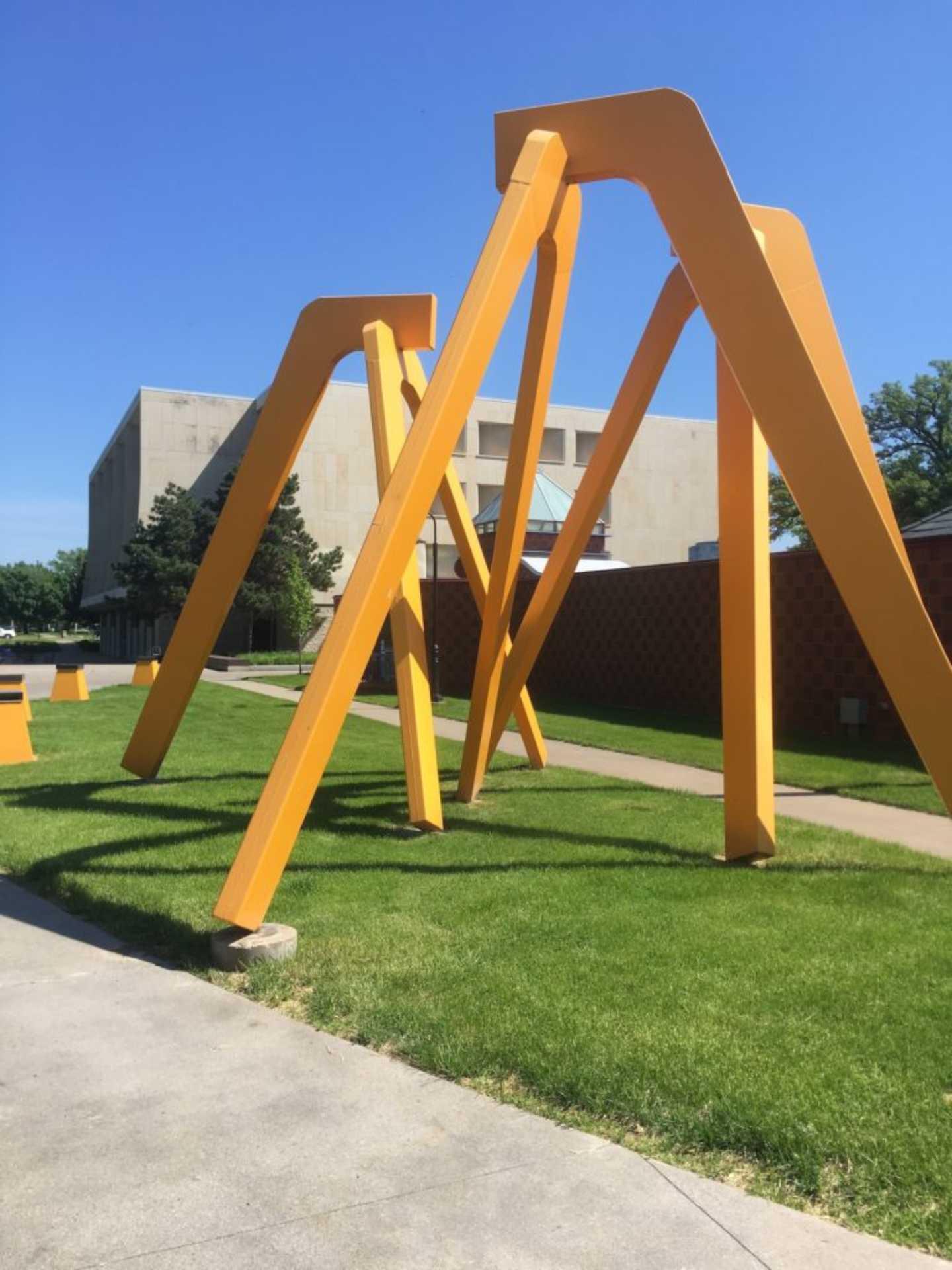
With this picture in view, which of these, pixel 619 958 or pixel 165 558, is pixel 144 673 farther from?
pixel 619 958

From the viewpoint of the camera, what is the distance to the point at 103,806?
948 centimetres

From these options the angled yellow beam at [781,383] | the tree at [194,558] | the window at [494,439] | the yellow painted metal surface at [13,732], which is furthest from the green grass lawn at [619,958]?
the window at [494,439]

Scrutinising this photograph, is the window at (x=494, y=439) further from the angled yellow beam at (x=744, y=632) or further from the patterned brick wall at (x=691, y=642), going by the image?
the angled yellow beam at (x=744, y=632)

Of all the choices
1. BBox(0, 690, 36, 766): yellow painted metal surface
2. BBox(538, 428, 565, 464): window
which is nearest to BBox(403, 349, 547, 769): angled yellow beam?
BBox(0, 690, 36, 766): yellow painted metal surface

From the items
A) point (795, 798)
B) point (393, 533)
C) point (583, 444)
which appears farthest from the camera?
point (583, 444)

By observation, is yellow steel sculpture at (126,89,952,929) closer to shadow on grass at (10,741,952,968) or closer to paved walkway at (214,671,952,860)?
shadow on grass at (10,741,952,968)

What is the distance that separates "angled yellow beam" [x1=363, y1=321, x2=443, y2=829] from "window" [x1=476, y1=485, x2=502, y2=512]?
4543 centimetres

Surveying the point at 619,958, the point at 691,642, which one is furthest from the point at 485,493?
the point at 619,958

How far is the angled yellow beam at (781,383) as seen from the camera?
6.01 metres

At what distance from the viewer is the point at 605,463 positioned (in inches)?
358

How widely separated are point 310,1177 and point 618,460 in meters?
6.94

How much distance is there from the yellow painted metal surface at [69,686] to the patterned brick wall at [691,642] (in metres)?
8.70

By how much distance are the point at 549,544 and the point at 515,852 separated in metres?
30.8

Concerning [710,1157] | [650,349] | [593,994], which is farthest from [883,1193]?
[650,349]
